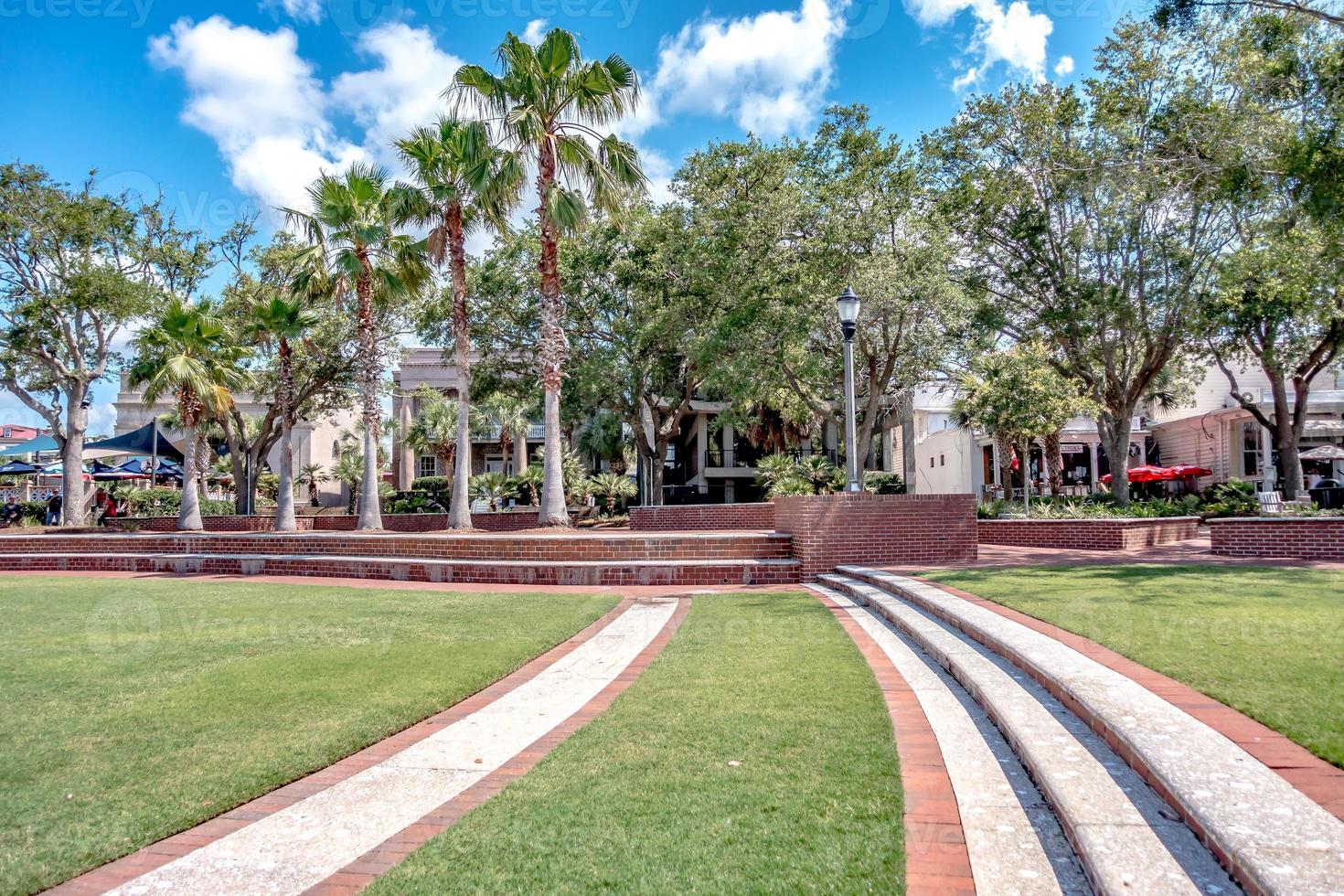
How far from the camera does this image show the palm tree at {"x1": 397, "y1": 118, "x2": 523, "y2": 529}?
15641mm

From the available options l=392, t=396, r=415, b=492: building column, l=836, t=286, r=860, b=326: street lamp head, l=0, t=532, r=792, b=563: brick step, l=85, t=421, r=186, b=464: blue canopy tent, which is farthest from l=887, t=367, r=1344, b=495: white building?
l=85, t=421, r=186, b=464: blue canopy tent

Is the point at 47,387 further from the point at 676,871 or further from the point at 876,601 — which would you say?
the point at 676,871

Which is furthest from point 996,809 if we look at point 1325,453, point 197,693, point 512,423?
point 512,423

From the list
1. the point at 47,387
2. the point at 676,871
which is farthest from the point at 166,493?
the point at 676,871

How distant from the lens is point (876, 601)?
8789 millimetres

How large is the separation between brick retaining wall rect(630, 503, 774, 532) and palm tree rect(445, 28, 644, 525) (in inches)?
173

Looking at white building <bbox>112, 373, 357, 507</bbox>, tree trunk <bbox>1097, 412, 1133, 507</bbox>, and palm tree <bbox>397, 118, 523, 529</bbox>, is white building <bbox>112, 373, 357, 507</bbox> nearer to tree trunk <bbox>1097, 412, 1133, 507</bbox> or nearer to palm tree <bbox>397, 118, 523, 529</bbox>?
palm tree <bbox>397, 118, 523, 529</bbox>

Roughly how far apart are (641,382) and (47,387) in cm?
1791

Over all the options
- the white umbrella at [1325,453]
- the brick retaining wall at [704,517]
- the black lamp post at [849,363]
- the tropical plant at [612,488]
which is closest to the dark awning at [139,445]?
the tropical plant at [612,488]

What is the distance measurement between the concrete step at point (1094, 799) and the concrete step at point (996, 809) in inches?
2.3

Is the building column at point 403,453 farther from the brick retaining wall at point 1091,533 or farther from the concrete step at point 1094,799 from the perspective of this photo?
the concrete step at point 1094,799

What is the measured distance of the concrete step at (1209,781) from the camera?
243 cm

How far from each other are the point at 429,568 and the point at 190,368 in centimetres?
1058

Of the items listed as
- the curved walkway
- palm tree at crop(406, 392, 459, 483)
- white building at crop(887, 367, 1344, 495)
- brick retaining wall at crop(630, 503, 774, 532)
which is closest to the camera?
the curved walkway
